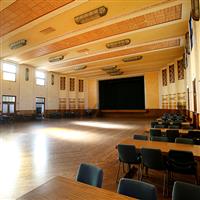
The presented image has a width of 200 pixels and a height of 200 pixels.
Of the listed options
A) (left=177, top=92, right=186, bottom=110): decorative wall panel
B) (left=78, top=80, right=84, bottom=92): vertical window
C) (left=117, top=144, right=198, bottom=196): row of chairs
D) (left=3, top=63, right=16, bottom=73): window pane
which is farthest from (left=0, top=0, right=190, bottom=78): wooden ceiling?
(left=78, top=80, right=84, bottom=92): vertical window

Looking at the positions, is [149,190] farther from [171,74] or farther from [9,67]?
[9,67]

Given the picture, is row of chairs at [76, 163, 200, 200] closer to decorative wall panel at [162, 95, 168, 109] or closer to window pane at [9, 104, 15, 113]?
window pane at [9, 104, 15, 113]

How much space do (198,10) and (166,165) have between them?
4.79 metres

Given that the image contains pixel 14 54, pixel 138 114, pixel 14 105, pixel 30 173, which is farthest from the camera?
pixel 138 114

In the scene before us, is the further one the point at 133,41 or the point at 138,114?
the point at 138,114

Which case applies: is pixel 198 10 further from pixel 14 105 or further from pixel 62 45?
pixel 14 105

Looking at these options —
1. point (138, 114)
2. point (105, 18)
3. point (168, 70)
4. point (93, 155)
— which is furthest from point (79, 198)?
point (138, 114)

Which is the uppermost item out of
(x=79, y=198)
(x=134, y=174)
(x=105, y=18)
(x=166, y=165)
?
(x=105, y=18)

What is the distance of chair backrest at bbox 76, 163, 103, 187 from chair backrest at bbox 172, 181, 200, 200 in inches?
32.4

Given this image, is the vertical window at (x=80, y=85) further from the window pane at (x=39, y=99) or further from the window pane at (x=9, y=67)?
the window pane at (x=9, y=67)

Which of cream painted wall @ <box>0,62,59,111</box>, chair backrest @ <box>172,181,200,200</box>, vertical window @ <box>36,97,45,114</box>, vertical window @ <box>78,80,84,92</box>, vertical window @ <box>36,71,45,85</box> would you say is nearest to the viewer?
chair backrest @ <box>172,181,200,200</box>

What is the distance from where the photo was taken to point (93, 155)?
505 cm

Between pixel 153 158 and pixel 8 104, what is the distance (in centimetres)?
1528

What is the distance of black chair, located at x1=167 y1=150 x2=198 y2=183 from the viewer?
2756 millimetres
